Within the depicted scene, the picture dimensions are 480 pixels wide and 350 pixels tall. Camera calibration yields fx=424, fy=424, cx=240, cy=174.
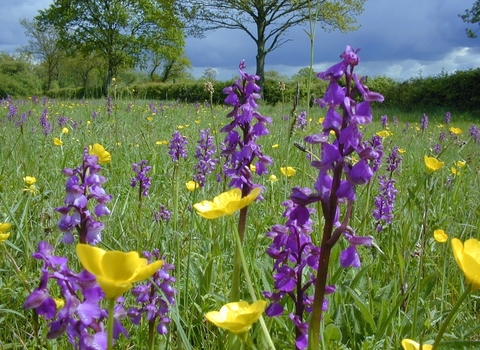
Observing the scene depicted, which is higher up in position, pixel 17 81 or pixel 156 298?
pixel 17 81

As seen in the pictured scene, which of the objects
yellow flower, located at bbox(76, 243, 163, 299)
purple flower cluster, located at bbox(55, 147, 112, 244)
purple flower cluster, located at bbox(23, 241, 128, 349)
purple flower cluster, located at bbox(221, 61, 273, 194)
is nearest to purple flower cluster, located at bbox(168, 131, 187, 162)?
purple flower cluster, located at bbox(221, 61, 273, 194)

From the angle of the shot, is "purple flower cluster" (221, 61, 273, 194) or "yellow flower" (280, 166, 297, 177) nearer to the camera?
"purple flower cluster" (221, 61, 273, 194)

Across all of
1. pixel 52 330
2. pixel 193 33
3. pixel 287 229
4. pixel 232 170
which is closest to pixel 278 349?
pixel 287 229

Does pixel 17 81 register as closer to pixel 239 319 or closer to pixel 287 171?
pixel 287 171

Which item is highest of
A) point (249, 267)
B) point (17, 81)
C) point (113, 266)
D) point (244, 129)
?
point (17, 81)

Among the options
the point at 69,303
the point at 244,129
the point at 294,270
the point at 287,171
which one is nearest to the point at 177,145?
the point at 287,171

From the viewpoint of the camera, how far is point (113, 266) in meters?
0.54

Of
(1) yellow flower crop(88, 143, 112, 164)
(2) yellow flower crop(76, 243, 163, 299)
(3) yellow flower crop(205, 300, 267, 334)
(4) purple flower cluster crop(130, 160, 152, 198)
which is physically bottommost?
(4) purple flower cluster crop(130, 160, 152, 198)

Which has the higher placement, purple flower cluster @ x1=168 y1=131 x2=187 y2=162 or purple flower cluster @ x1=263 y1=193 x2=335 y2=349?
purple flower cluster @ x1=168 y1=131 x2=187 y2=162

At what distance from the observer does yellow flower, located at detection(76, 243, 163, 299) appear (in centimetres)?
54

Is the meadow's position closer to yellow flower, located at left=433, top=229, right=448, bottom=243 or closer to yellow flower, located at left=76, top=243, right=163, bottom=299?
yellow flower, located at left=433, top=229, right=448, bottom=243

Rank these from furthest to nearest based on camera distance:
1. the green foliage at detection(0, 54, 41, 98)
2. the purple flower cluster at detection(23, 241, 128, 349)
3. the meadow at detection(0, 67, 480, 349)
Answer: the green foliage at detection(0, 54, 41, 98)
the meadow at detection(0, 67, 480, 349)
the purple flower cluster at detection(23, 241, 128, 349)

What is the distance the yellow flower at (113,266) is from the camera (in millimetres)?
536

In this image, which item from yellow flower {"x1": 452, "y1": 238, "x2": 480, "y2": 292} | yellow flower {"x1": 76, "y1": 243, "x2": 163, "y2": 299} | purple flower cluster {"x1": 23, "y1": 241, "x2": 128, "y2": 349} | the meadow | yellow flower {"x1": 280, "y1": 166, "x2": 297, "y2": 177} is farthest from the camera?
yellow flower {"x1": 280, "y1": 166, "x2": 297, "y2": 177}
